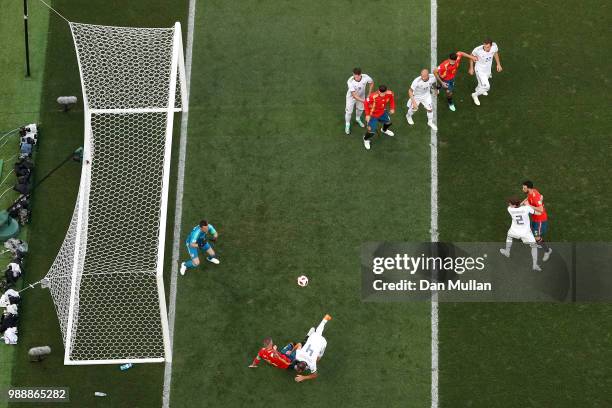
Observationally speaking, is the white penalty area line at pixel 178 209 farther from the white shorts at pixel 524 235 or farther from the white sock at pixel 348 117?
the white shorts at pixel 524 235

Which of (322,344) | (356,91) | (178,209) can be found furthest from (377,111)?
(322,344)

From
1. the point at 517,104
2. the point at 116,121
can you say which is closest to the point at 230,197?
the point at 116,121

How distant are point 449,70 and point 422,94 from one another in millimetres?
720

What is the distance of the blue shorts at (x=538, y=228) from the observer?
21234 millimetres

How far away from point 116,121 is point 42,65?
251cm

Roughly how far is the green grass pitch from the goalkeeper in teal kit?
24 centimetres

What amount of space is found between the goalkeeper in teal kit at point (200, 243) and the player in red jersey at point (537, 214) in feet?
19.3

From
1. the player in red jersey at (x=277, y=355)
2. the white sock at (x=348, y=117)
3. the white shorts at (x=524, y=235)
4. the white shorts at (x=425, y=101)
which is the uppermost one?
the white shorts at (x=425, y=101)

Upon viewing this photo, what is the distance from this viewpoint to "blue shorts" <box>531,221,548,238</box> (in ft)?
69.7

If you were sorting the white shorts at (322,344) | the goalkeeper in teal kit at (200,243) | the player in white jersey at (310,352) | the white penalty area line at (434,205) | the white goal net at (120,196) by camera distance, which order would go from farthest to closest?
the white goal net at (120,196)
the goalkeeper in teal kit at (200,243)
the white penalty area line at (434,205)
the white shorts at (322,344)
the player in white jersey at (310,352)

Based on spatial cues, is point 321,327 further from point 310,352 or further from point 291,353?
point 291,353

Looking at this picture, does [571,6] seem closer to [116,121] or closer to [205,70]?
[205,70]

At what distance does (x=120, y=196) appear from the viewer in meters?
22.2

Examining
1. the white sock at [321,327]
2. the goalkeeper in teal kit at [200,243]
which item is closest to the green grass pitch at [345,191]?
the goalkeeper in teal kit at [200,243]
